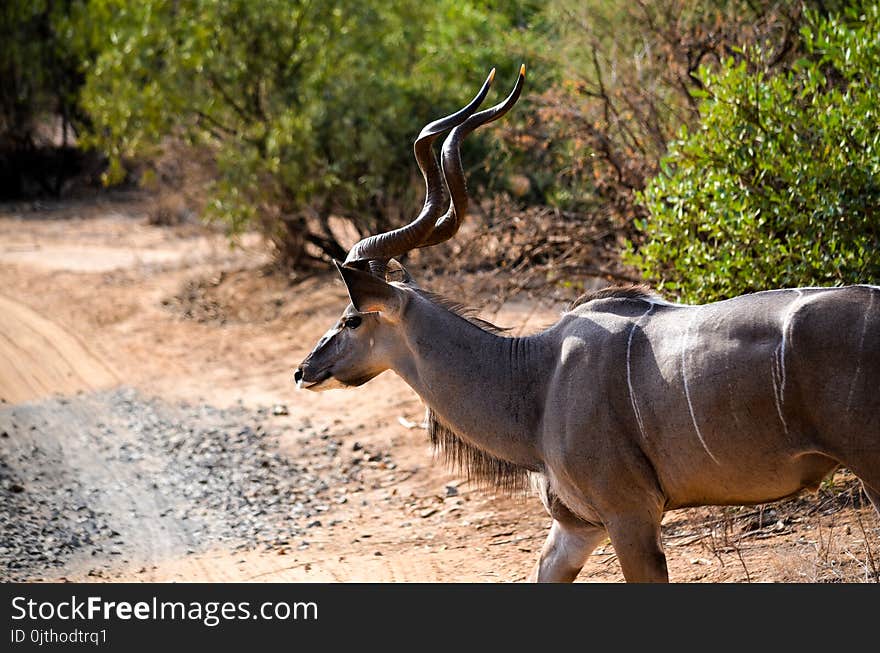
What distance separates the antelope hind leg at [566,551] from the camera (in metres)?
4.32

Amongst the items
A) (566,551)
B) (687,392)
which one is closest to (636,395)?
(687,392)

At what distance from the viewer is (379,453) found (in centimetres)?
780

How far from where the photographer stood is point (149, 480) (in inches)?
294

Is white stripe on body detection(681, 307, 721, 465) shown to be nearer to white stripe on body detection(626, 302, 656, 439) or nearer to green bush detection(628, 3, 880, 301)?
white stripe on body detection(626, 302, 656, 439)

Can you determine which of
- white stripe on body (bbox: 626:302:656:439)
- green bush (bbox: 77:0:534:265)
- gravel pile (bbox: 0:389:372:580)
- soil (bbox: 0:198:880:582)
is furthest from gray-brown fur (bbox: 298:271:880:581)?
green bush (bbox: 77:0:534:265)

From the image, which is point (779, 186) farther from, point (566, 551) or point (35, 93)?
point (35, 93)

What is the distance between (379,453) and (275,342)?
342cm

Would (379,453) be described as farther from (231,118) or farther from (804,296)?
(231,118)

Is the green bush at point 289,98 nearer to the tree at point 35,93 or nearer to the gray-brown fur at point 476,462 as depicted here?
the tree at point 35,93

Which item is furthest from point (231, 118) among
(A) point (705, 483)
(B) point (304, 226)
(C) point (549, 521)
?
(A) point (705, 483)

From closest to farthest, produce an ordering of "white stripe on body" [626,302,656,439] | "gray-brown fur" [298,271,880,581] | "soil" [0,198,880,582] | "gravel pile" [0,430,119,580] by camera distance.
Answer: "gray-brown fur" [298,271,880,581]
"white stripe on body" [626,302,656,439]
"soil" [0,198,880,582]
"gravel pile" [0,430,119,580]

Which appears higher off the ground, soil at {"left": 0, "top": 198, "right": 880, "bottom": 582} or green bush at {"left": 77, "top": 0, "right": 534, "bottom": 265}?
green bush at {"left": 77, "top": 0, "right": 534, "bottom": 265}

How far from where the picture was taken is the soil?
5.61 meters

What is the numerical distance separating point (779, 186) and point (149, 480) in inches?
176
